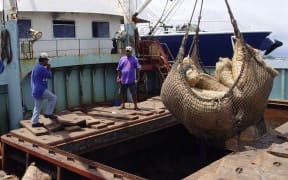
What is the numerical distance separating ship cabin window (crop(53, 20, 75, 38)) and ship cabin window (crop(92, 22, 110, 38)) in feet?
3.04

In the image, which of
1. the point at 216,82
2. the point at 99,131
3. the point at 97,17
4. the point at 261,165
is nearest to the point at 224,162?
the point at 261,165

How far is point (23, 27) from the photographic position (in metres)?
10.8

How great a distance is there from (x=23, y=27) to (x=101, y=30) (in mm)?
2847

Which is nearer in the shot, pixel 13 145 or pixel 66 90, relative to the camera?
pixel 13 145

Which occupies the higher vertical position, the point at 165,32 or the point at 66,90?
the point at 165,32

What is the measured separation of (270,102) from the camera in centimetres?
796

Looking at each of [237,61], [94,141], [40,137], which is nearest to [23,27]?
[40,137]

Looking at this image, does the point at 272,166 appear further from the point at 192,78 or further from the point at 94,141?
the point at 94,141

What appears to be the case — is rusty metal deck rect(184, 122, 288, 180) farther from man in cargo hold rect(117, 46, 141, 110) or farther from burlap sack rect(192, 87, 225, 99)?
man in cargo hold rect(117, 46, 141, 110)

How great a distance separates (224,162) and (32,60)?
5.74 meters

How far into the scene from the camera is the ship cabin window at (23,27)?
10.6 metres

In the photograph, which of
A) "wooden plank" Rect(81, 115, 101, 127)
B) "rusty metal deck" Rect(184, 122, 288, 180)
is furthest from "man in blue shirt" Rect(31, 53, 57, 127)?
"rusty metal deck" Rect(184, 122, 288, 180)

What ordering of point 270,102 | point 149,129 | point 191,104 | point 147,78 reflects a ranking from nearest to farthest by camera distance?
point 191,104, point 149,129, point 270,102, point 147,78

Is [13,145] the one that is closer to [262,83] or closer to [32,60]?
[32,60]
